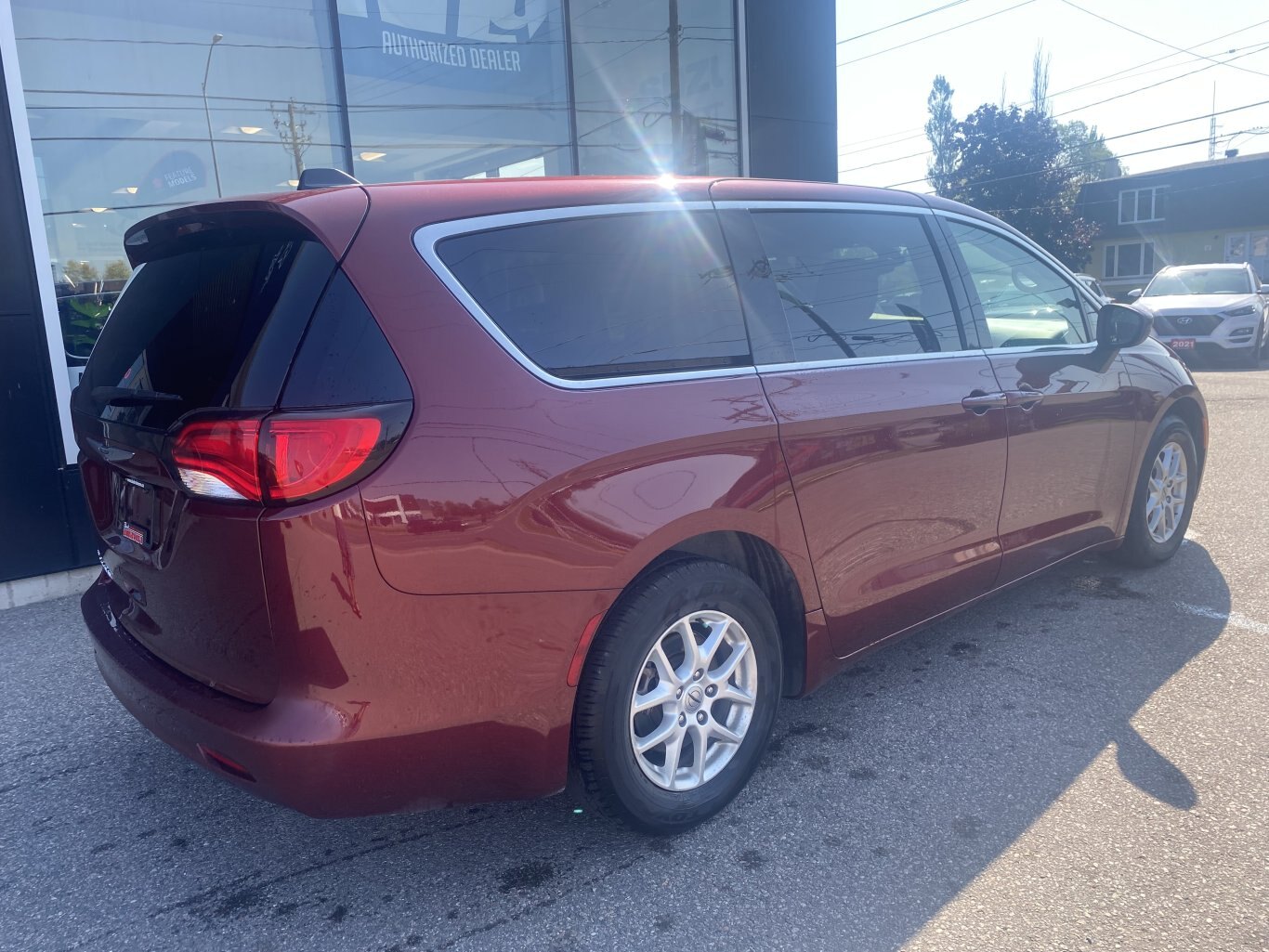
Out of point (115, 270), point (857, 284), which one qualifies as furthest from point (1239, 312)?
point (115, 270)

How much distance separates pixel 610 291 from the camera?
100 inches

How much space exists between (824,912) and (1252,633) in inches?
105

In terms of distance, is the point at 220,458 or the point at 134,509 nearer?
the point at 220,458

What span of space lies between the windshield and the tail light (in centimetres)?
1755

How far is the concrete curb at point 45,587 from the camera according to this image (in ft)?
16.8

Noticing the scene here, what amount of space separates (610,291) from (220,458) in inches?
42.3

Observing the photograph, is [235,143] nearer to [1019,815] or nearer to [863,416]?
[863,416]

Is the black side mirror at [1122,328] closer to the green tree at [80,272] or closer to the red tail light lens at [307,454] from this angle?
the red tail light lens at [307,454]

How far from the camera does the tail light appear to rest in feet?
6.48

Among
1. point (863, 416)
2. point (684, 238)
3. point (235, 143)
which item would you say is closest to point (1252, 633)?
point (863, 416)

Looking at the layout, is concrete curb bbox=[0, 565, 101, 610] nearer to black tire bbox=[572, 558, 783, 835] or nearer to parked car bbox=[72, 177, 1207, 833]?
parked car bbox=[72, 177, 1207, 833]

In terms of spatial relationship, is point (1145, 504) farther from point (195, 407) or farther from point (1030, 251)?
point (195, 407)

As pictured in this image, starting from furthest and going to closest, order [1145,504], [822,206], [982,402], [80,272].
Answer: [80,272], [1145,504], [982,402], [822,206]

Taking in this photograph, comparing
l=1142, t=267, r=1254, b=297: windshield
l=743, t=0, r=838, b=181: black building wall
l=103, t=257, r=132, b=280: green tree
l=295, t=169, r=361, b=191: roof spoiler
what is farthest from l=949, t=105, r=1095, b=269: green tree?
l=295, t=169, r=361, b=191: roof spoiler
